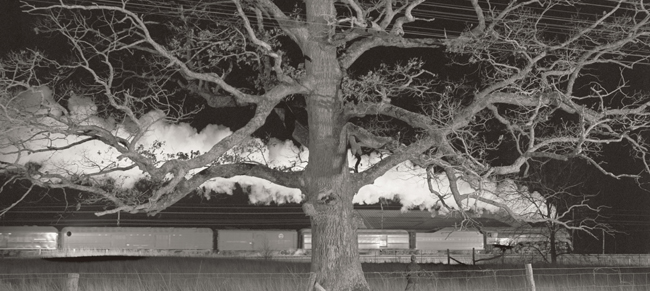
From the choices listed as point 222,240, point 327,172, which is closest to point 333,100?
point 327,172

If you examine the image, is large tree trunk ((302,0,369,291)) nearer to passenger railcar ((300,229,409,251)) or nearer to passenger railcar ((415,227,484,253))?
passenger railcar ((300,229,409,251))

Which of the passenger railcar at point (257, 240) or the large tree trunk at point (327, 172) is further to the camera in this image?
the passenger railcar at point (257, 240)

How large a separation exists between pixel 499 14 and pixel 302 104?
604cm

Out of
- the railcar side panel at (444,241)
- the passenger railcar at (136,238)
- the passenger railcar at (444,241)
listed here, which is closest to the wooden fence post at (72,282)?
the passenger railcar at (136,238)

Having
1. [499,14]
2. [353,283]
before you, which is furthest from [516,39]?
[353,283]

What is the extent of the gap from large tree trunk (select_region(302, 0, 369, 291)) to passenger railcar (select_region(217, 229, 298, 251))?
110 ft

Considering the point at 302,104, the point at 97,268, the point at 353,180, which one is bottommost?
the point at 97,268

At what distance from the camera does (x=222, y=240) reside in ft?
173

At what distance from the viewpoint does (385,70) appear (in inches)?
788

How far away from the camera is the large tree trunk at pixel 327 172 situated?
19.2 metres

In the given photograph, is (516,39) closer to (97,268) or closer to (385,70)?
(385,70)

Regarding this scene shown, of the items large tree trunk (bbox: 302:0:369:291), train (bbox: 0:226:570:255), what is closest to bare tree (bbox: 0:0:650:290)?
large tree trunk (bbox: 302:0:369:291)

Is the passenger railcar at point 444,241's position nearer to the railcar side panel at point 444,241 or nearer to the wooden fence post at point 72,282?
the railcar side panel at point 444,241

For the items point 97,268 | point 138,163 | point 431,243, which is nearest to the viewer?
point 138,163
